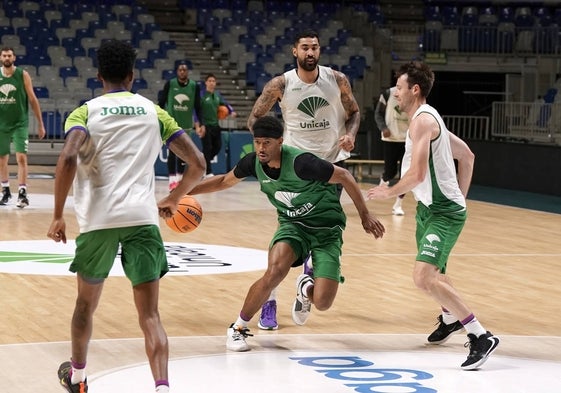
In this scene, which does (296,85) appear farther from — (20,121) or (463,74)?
(463,74)

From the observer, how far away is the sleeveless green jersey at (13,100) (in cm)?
1539

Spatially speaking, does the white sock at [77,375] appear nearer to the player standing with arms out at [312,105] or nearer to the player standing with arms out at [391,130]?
the player standing with arms out at [312,105]

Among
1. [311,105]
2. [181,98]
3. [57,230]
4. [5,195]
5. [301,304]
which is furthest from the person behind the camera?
[181,98]

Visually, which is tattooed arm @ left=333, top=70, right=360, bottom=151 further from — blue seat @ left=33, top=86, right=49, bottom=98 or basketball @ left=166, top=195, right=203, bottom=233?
blue seat @ left=33, top=86, right=49, bottom=98

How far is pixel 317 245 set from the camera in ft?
25.4

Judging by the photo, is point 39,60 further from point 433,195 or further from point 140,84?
point 433,195

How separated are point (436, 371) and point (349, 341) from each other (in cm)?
97

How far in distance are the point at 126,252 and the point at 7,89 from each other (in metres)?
10.4

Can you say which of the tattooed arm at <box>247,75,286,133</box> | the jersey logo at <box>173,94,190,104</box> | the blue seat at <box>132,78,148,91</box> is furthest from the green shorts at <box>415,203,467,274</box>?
the blue seat at <box>132,78,148,91</box>

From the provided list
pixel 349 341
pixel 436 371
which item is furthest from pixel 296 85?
pixel 436 371

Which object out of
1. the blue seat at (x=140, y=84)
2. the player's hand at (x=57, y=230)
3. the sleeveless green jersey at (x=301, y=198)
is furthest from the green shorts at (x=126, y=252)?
the blue seat at (x=140, y=84)

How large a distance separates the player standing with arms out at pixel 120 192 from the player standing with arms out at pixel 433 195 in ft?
6.29

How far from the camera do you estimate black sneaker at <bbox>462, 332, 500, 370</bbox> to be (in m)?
6.98

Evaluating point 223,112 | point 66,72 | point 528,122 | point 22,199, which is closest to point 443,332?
point 22,199
